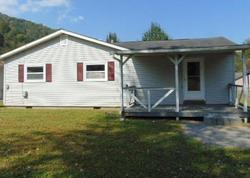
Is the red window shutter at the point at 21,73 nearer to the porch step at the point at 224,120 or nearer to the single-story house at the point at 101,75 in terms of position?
the single-story house at the point at 101,75

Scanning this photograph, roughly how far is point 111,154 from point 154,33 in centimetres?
3886

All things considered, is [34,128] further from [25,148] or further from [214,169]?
[214,169]

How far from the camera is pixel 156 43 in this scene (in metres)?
17.8

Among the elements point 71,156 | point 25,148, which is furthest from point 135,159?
point 25,148

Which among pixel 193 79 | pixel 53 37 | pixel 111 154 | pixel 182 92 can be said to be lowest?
pixel 111 154

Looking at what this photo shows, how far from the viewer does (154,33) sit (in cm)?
4422

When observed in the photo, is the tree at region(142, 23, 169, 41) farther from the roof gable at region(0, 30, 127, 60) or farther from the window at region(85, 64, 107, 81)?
the window at region(85, 64, 107, 81)

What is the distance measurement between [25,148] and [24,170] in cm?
166

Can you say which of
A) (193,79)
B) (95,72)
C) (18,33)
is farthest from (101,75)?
(18,33)

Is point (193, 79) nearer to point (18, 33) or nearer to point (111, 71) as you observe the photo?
point (111, 71)

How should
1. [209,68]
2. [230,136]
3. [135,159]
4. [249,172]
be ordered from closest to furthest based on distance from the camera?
[249,172]
[135,159]
[230,136]
[209,68]

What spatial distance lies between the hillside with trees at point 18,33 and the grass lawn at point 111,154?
4237 centimetres

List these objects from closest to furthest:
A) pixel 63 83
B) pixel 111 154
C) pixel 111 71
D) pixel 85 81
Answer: pixel 111 154 → pixel 111 71 → pixel 85 81 → pixel 63 83

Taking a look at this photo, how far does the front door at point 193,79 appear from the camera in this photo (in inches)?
613
